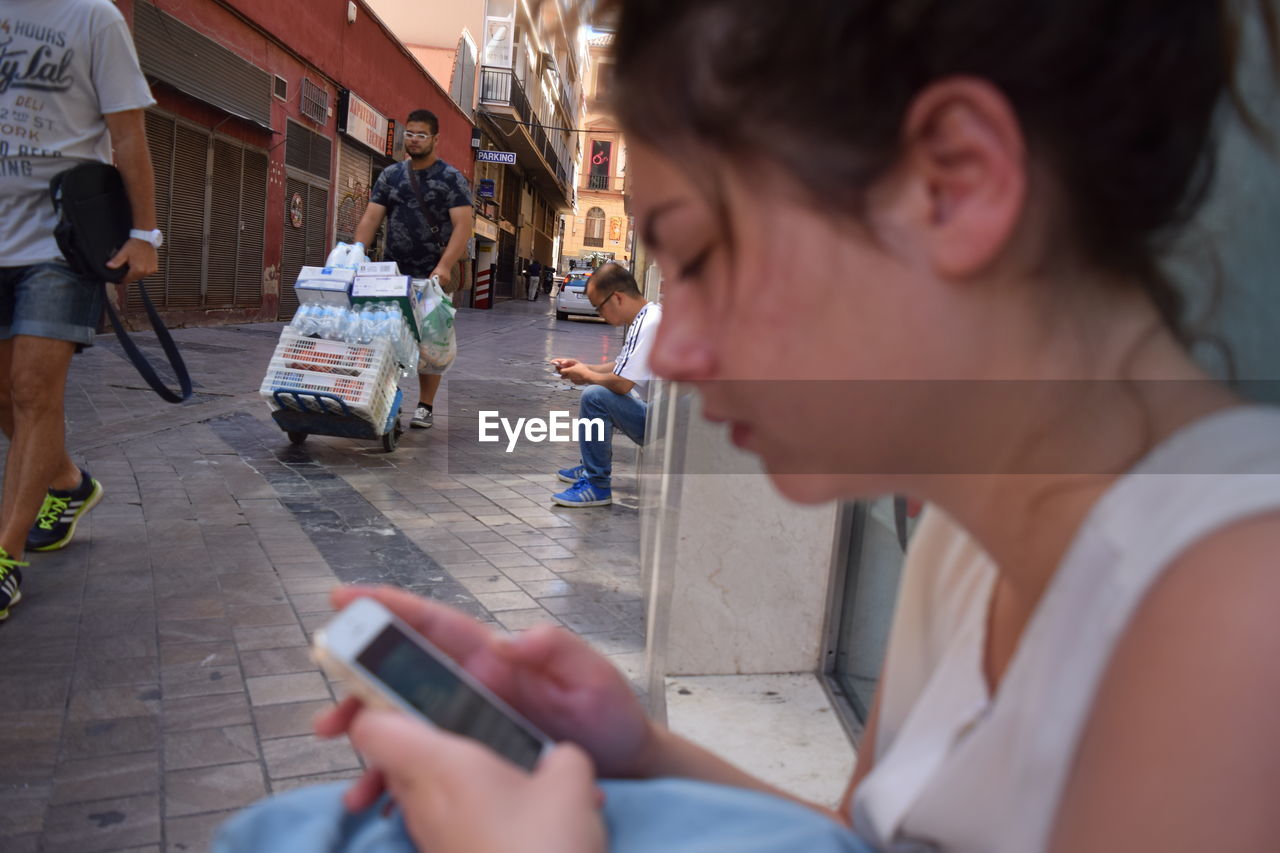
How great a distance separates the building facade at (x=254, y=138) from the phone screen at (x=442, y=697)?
11.5 m

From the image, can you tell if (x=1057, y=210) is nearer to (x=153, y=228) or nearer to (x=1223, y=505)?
(x=1223, y=505)

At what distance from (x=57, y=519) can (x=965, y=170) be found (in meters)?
3.78

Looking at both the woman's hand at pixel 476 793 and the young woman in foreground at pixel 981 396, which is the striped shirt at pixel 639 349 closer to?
the young woman in foreground at pixel 981 396

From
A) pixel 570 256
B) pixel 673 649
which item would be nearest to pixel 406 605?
pixel 673 649

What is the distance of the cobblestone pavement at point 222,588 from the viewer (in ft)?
7.50

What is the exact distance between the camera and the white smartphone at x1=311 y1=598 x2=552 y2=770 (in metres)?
0.79

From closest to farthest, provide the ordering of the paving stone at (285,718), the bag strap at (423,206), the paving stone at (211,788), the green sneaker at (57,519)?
the paving stone at (211,788) < the paving stone at (285,718) < the green sneaker at (57,519) < the bag strap at (423,206)

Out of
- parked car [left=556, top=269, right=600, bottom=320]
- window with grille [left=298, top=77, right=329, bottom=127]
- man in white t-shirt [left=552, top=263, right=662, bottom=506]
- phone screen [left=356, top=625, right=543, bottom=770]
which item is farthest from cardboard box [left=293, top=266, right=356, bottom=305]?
parked car [left=556, top=269, right=600, bottom=320]

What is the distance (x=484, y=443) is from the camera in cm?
689

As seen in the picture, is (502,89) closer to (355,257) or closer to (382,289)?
(355,257)

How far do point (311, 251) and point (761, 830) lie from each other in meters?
17.8

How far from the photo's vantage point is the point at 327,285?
5734mm

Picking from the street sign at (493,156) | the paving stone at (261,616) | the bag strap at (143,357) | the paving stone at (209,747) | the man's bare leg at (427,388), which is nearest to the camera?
the paving stone at (209,747)

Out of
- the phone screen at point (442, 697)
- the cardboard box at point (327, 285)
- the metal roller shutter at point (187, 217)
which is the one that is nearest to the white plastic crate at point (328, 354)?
the cardboard box at point (327, 285)
